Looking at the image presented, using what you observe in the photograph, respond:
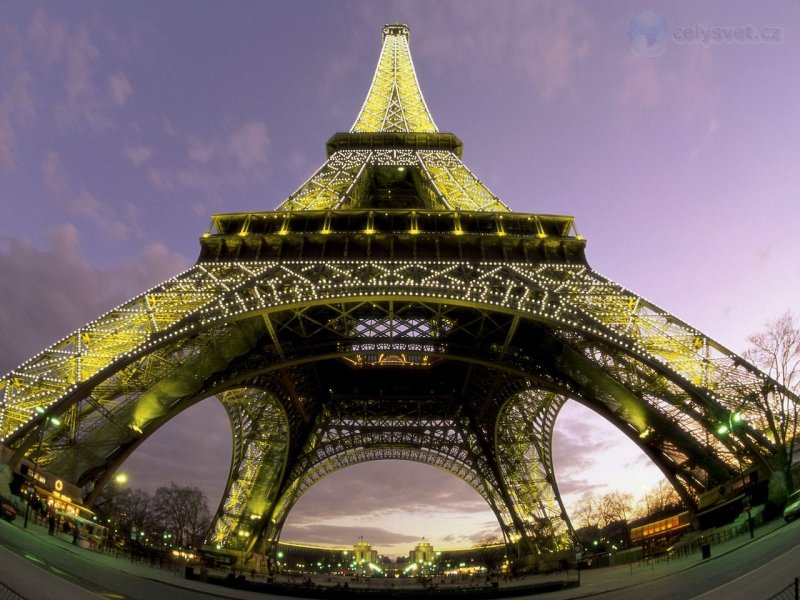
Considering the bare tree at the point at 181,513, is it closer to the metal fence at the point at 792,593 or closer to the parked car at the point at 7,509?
the parked car at the point at 7,509

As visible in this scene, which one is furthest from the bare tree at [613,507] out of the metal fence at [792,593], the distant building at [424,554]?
the metal fence at [792,593]

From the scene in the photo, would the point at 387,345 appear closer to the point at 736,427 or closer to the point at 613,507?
the point at 736,427

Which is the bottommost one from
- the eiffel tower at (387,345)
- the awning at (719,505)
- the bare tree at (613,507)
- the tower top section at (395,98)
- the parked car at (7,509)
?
the bare tree at (613,507)

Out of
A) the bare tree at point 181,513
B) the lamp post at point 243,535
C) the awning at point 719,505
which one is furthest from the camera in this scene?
the bare tree at point 181,513

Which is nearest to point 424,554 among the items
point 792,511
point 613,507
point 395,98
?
point 613,507

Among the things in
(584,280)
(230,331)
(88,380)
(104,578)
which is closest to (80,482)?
(88,380)

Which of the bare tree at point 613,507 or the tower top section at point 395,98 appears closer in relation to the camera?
the tower top section at point 395,98

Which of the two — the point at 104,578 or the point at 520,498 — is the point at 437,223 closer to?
the point at 104,578
